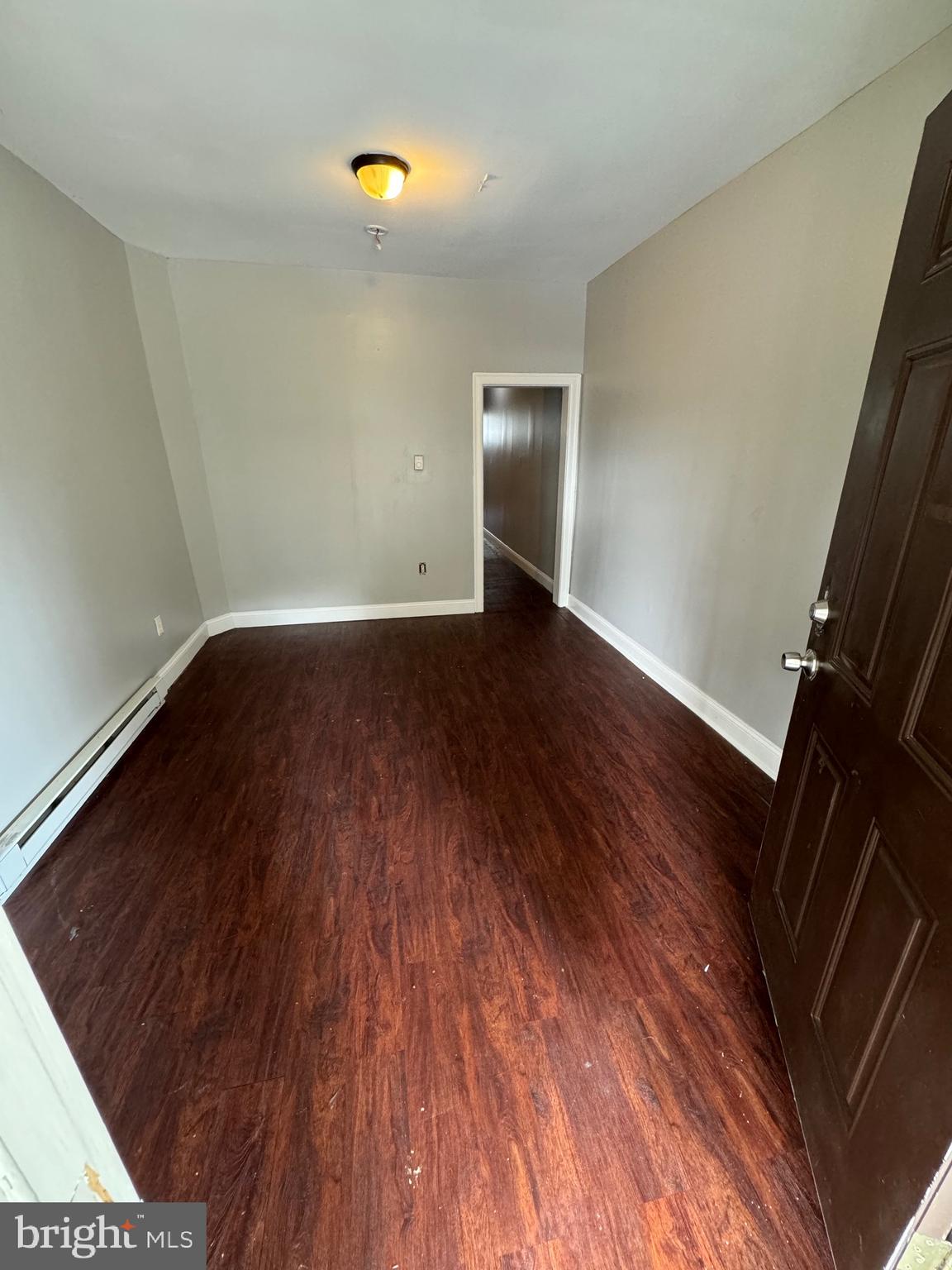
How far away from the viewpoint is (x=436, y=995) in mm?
1446

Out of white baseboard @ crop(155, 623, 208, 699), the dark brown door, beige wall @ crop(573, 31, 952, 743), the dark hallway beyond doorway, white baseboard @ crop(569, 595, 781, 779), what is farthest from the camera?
the dark hallway beyond doorway

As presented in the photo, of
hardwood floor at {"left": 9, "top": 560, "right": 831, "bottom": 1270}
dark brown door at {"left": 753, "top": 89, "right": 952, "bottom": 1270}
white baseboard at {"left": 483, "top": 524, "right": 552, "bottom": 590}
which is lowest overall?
hardwood floor at {"left": 9, "top": 560, "right": 831, "bottom": 1270}

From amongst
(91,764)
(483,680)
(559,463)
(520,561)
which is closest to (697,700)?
(483,680)

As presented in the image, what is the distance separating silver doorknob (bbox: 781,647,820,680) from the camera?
1.26 m

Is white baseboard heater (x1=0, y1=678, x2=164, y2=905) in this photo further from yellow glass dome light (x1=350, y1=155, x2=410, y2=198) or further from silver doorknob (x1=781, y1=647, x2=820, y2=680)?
yellow glass dome light (x1=350, y1=155, x2=410, y2=198)

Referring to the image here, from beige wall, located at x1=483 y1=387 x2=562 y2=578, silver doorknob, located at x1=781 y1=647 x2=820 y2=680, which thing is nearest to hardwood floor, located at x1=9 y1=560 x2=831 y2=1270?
silver doorknob, located at x1=781 y1=647 x2=820 y2=680

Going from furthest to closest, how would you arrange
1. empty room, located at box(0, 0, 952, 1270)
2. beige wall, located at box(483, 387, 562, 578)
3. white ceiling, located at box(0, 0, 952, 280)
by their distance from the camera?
1. beige wall, located at box(483, 387, 562, 578)
2. white ceiling, located at box(0, 0, 952, 280)
3. empty room, located at box(0, 0, 952, 1270)

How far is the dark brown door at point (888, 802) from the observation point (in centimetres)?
78

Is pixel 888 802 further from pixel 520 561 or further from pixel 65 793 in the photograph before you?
pixel 520 561

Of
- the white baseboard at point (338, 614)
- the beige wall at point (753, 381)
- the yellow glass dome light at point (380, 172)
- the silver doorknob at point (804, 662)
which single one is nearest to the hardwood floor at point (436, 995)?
the beige wall at point (753, 381)

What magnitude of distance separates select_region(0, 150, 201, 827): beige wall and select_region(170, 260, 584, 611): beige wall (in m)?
0.62

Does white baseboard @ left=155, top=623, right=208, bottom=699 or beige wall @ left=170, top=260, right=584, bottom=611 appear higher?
beige wall @ left=170, top=260, right=584, bottom=611

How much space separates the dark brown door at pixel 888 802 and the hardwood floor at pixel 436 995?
270 millimetres

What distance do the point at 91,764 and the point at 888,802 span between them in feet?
9.17
